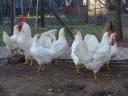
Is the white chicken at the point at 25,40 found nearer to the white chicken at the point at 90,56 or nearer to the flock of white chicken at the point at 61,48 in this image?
the flock of white chicken at the point at 61,48

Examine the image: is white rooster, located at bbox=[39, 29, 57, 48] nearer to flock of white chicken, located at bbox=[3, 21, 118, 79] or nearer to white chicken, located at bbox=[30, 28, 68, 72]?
flock of white chicken, located at bbox=[3, 21, 118, 79]

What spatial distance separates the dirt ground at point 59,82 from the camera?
634 cm

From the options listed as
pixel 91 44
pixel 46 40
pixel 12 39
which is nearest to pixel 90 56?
pixel 91 44

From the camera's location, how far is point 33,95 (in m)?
6.23

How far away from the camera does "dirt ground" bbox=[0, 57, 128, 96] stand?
6343mm

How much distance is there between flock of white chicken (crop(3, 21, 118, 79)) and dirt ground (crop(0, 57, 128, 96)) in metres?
0.23

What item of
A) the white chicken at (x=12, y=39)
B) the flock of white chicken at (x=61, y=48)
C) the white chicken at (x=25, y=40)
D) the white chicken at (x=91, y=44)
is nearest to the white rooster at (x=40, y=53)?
the flock of white chicken at (x=61, y=48)

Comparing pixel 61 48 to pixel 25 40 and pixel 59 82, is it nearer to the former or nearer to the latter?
pixel 25 40

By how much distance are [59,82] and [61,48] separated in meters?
1.32

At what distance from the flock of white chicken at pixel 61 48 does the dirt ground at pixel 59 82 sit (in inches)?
9.1

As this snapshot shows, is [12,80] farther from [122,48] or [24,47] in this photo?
[122,48]

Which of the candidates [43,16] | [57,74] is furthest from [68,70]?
[43,16]

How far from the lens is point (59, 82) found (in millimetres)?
6891

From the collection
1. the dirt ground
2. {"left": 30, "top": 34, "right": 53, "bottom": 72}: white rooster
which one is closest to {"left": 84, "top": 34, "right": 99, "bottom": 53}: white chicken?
the dirt ground
